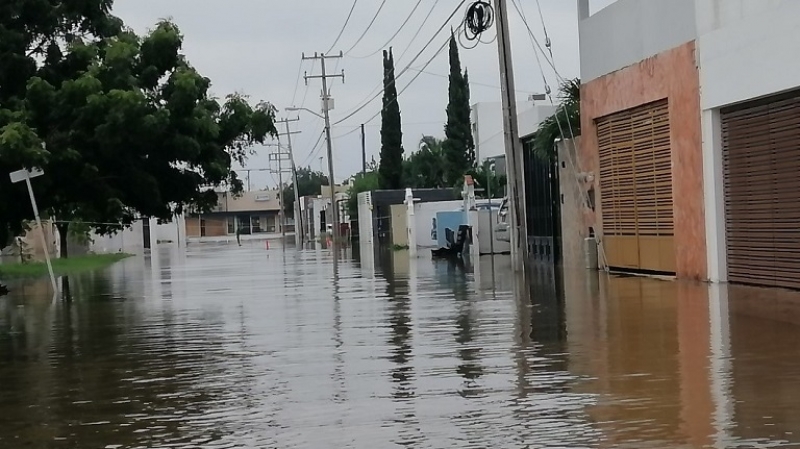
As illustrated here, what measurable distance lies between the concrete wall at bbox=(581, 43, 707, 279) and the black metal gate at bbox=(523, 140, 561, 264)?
8.61 meters

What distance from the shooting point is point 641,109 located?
84.9 feet

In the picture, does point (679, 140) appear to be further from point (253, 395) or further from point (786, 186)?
point (253, 395)

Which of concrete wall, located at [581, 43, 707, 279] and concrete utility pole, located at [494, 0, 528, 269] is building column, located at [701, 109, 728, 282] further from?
concrete utility pole, located at [494, 0, 528, 269]

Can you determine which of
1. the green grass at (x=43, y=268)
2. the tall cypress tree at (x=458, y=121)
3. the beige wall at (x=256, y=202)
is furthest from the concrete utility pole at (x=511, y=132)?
the beige wall at (x=256, y=202)

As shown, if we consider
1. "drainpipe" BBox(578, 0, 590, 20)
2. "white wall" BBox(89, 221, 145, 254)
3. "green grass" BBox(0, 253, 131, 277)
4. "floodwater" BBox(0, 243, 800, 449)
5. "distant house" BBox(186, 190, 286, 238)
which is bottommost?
"floodwater" BBox(0, 243, 800, 449)

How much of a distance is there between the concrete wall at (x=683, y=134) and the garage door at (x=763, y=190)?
761 mm

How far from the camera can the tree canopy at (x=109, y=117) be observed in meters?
25.4

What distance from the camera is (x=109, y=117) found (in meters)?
25.0

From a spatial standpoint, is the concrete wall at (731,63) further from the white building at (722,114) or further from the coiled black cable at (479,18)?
the coiled black cable at (479,18)

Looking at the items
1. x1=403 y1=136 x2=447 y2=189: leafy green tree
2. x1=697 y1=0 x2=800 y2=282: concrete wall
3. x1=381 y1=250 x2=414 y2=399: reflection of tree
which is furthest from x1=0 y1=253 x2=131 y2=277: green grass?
x1=403 y1=136 x2=447 y2=189: leafy green tree

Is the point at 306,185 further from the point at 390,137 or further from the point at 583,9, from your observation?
the point at 583,9

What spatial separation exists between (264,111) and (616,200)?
861cm

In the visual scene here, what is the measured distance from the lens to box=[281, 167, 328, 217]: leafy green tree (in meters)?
158

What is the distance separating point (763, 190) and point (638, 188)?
226 inches
